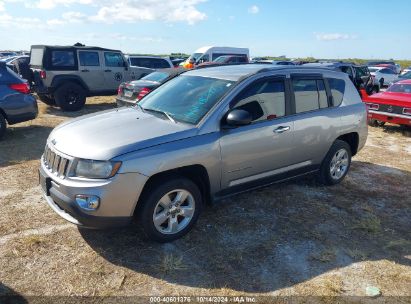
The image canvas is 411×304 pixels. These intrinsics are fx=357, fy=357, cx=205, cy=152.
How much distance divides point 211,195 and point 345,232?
66.5 inches

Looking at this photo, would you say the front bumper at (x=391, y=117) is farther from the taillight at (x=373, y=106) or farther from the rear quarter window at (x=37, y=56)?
the rear quarter window at (x=37, y=56)

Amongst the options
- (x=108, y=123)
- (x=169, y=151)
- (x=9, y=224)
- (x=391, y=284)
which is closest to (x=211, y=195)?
(x=169, y=151)

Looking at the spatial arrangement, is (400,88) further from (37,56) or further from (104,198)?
(37,56)

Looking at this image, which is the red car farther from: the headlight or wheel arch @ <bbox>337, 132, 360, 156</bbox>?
the headlight

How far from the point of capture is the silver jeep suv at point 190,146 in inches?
131

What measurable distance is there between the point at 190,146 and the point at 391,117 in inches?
321

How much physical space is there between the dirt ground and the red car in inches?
192

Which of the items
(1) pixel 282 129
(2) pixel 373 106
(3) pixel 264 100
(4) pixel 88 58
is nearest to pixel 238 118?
(3) pixel 264 100

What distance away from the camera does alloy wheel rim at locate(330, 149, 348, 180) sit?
18.2ft

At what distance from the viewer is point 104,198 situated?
3.26 meters

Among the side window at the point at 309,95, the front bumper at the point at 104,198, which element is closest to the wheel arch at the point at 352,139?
the side window at the point at 309,95

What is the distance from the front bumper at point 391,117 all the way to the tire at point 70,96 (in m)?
9.14

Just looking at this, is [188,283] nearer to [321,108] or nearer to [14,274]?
[14,274]

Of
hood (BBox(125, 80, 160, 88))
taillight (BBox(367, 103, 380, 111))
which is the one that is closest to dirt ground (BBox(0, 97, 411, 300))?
hood (BBox(125, 80, 160, 88))
